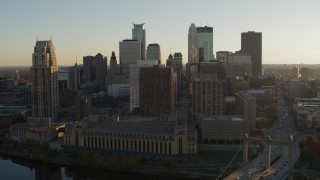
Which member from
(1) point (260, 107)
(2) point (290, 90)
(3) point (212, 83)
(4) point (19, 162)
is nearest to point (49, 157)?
(4) point (19, 162)

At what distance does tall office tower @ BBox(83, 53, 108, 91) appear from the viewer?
6670cm

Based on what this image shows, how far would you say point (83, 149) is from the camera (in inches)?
1090

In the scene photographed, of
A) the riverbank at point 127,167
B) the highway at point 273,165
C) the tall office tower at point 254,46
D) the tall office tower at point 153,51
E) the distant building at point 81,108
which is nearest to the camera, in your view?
the highway at point 273,165

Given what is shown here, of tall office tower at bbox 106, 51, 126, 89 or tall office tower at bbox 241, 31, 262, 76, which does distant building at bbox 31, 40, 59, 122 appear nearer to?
tall office tower at bbox 106, 51, 126, 89

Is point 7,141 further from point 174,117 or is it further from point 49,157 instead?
point 174,117

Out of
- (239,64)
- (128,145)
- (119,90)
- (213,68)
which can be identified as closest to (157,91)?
(128,145)

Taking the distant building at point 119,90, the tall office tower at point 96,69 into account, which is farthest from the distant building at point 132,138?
the tall office tower at point 96,69

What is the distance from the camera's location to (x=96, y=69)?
224 ft

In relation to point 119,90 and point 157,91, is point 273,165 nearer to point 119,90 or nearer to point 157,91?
point 157,91

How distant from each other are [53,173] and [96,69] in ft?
148

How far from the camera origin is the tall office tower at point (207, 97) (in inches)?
1406

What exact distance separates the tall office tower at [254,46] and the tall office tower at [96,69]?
24.1 metres

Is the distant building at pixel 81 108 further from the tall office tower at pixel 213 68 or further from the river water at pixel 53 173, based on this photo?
the tall office tower at pixel 213 68

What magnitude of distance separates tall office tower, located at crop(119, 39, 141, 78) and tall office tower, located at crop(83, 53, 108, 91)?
3.83 meters
